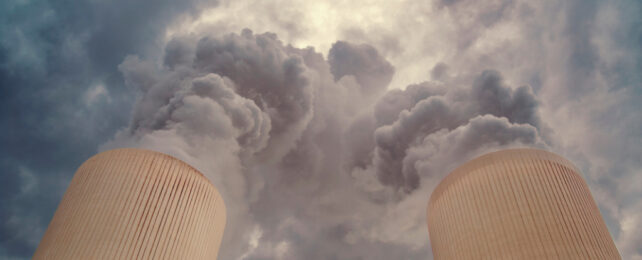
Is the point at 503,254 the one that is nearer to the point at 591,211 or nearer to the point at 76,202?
the point at 591,211

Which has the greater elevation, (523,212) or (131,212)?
(523,212)

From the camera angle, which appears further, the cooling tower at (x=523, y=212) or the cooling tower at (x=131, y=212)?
the cooling tower at (x=131, y=212)

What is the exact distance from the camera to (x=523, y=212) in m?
17.9

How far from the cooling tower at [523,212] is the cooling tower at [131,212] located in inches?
532

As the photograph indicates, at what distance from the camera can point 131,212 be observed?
18.1 meters

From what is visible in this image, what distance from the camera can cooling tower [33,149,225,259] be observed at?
17234 mm

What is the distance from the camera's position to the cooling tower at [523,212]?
55.6 ft

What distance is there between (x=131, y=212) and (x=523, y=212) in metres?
17.8

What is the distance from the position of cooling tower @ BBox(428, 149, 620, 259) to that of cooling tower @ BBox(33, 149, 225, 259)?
1351cm

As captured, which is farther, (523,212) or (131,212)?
(131,212)

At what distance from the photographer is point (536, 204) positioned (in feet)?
58.3

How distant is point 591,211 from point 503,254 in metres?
4.66

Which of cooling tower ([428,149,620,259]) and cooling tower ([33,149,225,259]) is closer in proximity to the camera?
cooling tower ([428,149,620,259])

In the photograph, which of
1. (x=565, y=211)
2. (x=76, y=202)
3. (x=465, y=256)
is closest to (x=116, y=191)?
(x=76, y=202)
